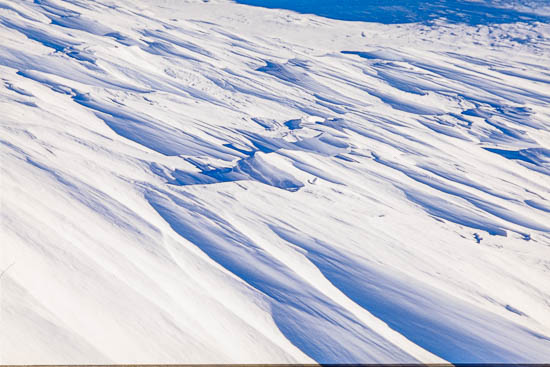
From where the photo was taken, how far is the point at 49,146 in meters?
2.05

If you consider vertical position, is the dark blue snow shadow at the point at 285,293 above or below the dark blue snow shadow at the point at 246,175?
below

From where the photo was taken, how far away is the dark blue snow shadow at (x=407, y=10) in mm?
4738

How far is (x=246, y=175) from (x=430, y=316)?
101cm

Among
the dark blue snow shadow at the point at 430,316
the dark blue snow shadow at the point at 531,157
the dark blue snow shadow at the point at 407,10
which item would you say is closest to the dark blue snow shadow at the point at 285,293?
the dark blue snow shadow at the point at 430,316

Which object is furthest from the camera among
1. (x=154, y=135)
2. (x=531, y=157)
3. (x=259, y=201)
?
(x=531, y=157)

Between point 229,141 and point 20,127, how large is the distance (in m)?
0.96

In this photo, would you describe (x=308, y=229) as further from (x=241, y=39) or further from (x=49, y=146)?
(x=241, y=39)

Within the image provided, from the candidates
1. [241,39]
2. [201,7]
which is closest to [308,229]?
[241,39]

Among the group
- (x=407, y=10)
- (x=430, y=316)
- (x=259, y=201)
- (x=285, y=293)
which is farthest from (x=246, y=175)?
(x=407, y=10)

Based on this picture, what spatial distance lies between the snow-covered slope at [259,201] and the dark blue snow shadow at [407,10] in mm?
1156

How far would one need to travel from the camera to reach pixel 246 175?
2191 mm

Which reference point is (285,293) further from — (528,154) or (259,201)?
(528,154)

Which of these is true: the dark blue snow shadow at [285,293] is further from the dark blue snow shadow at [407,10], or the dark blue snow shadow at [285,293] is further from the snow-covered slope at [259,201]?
the dark blue snow shadow at [407,10]

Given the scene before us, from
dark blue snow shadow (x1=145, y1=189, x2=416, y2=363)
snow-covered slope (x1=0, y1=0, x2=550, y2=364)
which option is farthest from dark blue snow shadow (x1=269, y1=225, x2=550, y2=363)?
dark blue snow shadow (x1=145, y1=189, x2=416, y2=363)
